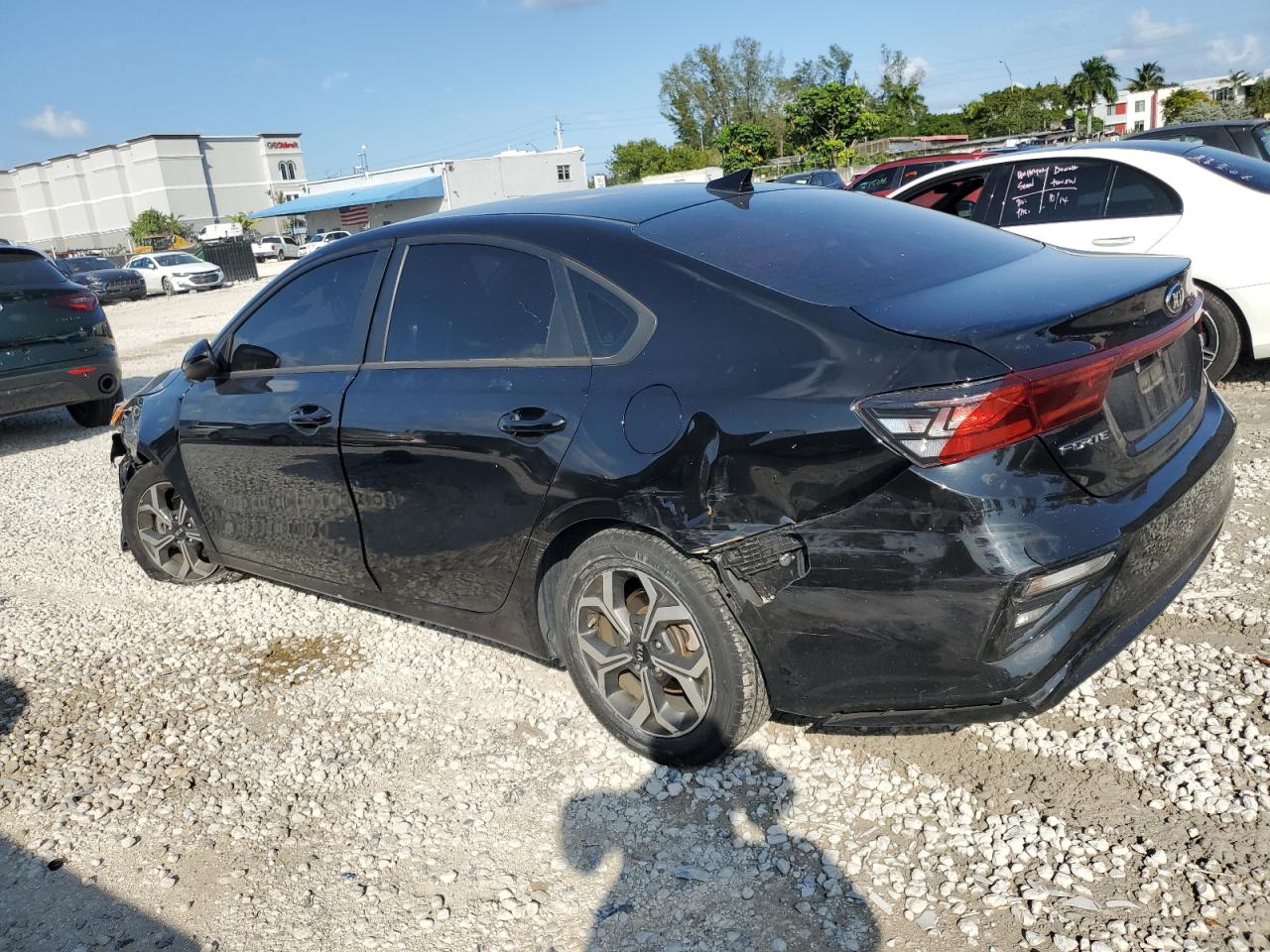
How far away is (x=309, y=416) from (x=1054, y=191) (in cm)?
526

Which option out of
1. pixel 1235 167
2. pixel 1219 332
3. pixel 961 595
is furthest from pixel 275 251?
pixel 961 595

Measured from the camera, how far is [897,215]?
11.4 ft

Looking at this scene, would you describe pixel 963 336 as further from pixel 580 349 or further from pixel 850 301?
pixel 580 349

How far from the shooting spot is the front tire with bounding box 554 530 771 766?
2.73 metres

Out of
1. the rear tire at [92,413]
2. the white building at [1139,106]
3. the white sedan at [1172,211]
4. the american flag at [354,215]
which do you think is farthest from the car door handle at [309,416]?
the white building at [1139,106]

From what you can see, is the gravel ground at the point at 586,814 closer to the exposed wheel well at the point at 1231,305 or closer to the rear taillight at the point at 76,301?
the exposed wheel well at the point at 1231,305

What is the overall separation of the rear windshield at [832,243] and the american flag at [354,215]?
75.7m

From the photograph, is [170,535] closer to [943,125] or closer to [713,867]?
[713,867]

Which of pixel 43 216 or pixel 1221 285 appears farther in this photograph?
pixel 43 216

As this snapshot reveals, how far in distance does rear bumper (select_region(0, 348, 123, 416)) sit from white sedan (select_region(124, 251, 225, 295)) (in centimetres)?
2506

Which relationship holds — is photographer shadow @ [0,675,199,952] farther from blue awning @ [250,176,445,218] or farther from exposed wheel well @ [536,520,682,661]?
blue awning @ [250,176,445,218]

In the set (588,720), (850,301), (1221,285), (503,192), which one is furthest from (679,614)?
(503,192)

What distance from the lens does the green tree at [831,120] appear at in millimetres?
50469

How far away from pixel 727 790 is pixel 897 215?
80.5 inches
